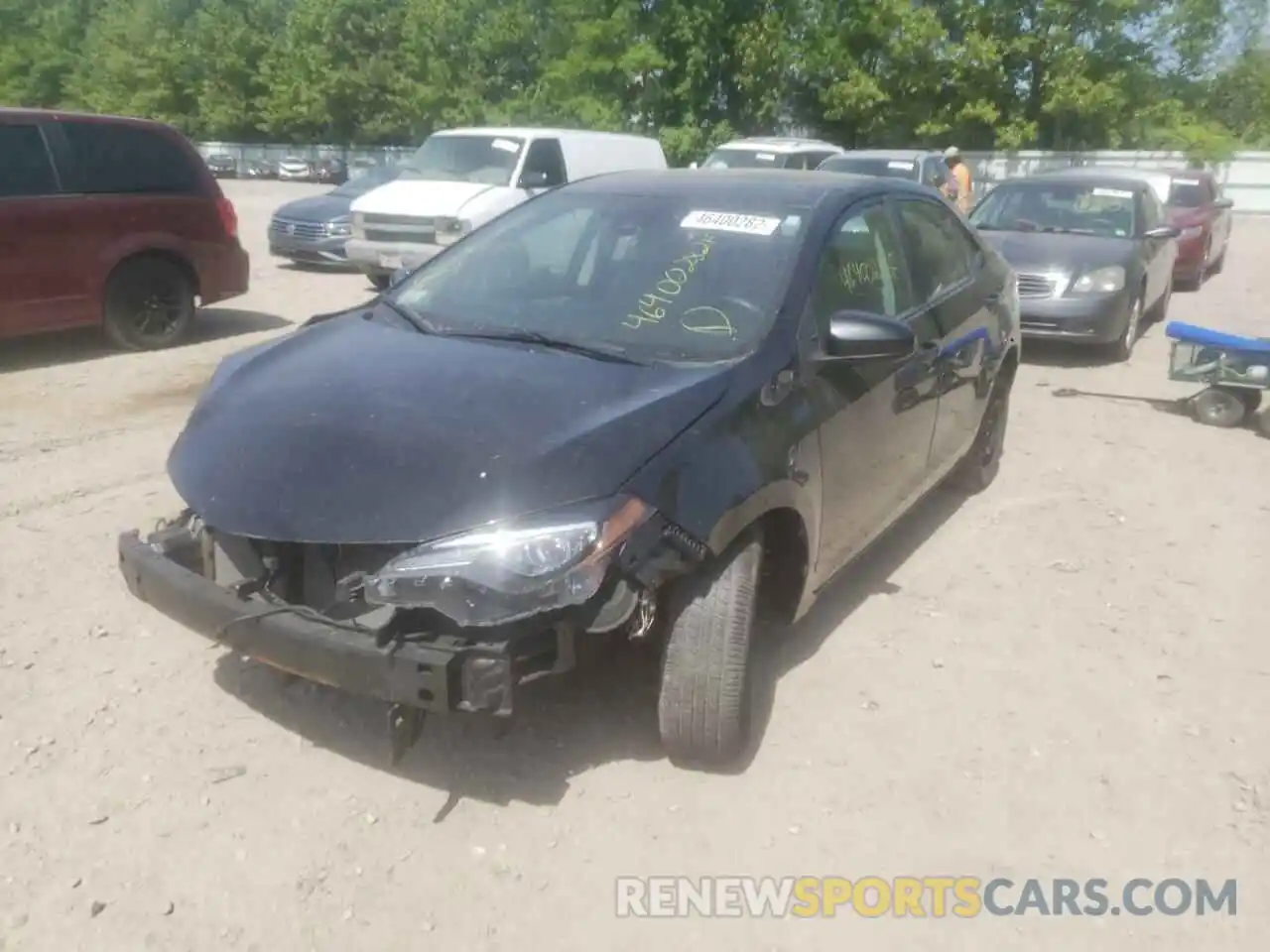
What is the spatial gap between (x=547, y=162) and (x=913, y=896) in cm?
1091

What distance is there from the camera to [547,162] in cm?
1273

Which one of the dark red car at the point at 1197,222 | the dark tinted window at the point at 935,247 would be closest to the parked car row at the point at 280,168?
the dark red car at the point at 1197,222

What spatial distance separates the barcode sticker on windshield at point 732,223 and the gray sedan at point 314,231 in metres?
10.2

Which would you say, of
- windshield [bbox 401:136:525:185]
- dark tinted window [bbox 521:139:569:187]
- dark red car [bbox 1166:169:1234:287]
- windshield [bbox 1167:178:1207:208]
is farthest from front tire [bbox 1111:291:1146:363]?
windshield [bbox 401:136:525:185]

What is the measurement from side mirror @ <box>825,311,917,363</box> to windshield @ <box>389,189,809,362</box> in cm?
23

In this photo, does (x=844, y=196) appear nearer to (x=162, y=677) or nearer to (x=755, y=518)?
(x=755, y=518)

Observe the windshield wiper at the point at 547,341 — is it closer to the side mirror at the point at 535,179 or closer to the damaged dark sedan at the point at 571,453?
the damaged dark sedan at the point at 571,453

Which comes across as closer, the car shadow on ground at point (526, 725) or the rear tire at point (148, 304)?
the car shadow on ground at point (526, 725)

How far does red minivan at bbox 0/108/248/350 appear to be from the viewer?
318 inches

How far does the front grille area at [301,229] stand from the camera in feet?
45.4

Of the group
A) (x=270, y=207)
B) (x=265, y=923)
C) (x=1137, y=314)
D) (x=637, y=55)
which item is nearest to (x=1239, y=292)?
(x=1137, y=314)

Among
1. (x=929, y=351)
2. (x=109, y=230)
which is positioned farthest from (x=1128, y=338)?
(x=109, y=230)

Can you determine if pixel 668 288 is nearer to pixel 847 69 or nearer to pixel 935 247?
pixel 935 247

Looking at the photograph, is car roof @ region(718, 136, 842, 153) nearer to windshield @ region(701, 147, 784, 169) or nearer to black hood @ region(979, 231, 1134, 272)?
windshield @ region(701, 147, 784, 169)
